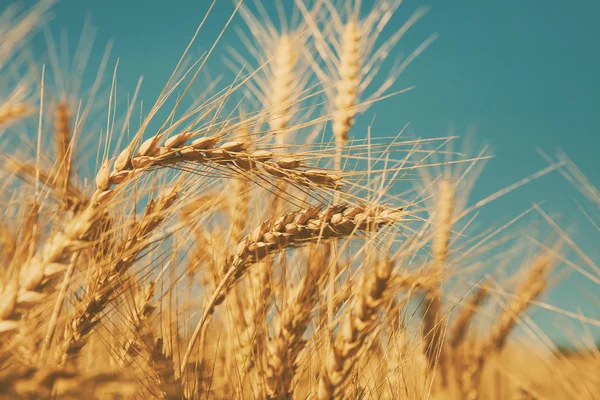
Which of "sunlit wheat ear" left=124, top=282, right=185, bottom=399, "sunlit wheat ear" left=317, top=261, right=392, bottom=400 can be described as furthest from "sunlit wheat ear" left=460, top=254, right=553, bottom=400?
"sunlit wheat ear" left=124, top=282, right=185, bottom=399

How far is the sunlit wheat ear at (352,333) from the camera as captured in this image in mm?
1238

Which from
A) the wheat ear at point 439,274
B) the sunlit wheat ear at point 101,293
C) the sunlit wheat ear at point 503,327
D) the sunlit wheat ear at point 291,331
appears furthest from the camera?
the sunlit wheat ear at point 503,327

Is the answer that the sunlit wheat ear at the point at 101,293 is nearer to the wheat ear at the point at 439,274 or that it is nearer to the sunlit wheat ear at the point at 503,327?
the wheat ear at the point at 439,274

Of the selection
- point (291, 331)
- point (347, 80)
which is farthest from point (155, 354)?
point (347, 80)

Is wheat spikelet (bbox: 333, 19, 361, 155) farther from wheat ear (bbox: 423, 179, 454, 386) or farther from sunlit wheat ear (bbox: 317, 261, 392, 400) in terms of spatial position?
sunlit wheat ear (bbox: 317, 261, 392, 400)

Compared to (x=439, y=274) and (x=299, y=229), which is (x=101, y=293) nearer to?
(x=299, y=229)

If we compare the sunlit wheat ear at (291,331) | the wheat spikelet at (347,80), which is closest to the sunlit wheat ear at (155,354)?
the sunlit wheat ear at (291,331)

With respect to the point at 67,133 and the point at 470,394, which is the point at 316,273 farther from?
the point at 67,133

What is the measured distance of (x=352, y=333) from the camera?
127 centimetres

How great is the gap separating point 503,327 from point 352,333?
1.04 m

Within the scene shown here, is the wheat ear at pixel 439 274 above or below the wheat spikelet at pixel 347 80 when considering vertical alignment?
below

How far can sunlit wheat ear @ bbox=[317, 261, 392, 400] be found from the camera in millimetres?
1238

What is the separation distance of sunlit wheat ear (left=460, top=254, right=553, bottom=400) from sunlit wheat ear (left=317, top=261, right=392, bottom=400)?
2.37ft

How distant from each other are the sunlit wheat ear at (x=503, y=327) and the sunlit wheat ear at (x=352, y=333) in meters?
0.72
